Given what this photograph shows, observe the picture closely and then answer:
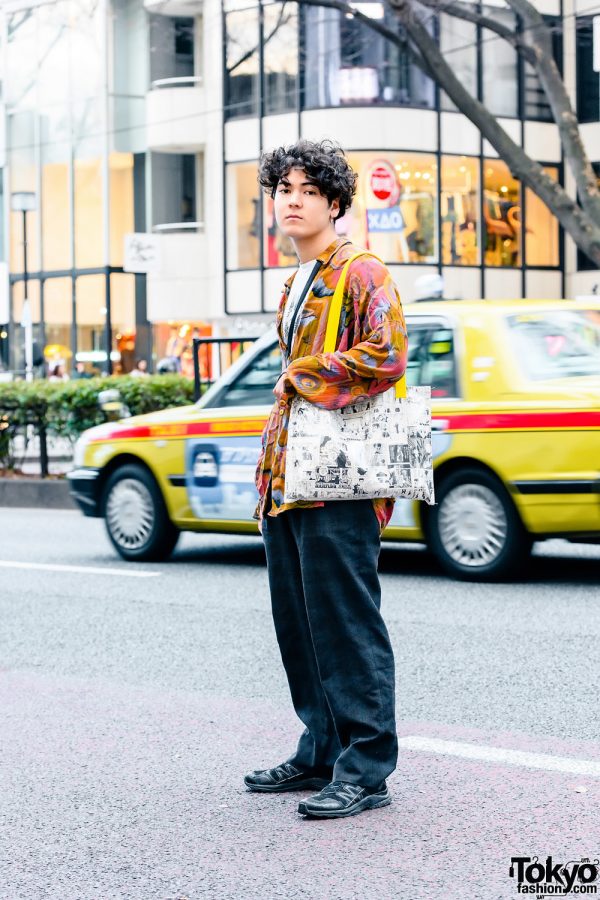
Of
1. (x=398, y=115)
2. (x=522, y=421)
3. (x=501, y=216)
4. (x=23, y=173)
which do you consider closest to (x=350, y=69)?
(x=398, y=115)

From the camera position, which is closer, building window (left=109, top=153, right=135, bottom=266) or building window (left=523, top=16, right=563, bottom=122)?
building window (left=523, top=16, right=563, bottom=122)

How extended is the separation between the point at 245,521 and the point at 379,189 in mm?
10122

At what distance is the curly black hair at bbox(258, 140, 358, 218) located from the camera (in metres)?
4.42

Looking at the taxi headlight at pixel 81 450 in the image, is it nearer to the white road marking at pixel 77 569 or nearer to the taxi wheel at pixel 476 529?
the white road marking at pixel 77 569

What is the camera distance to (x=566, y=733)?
5438 millimetres

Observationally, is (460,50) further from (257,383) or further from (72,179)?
(257,383)

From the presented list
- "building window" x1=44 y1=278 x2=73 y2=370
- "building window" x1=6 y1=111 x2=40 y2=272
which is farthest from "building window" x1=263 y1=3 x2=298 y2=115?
"building window" x1=6 y1=111 x2=40 y2=272

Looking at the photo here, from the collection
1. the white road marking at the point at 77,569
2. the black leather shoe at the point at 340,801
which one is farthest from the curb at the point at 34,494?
the black leather shoe at the point at 340,801

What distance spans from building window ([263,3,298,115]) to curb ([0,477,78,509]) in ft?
60.2

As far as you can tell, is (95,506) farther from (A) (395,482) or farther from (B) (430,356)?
(A) (395,482)

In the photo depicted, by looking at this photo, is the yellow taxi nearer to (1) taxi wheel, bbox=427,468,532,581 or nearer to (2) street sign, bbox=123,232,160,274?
(1) taxi wheel, bbox=427,468,532,581

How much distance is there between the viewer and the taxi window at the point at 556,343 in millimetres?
9305

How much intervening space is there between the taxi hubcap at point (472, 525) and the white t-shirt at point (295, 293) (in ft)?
16.2

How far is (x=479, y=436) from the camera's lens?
9.25 metres
